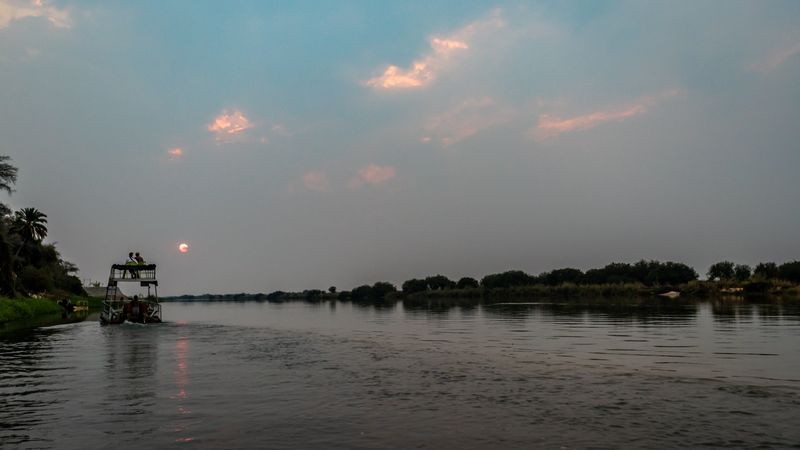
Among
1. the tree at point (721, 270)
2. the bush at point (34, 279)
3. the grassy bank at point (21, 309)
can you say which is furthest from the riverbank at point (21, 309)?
the tree at point (721, 270)

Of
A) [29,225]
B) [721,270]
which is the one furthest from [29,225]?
[721,270]

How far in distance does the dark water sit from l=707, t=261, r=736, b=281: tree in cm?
10503

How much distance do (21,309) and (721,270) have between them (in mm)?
130332

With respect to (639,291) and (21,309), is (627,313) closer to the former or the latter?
(21,309)

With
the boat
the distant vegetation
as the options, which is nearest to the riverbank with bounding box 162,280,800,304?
the distant vegetation

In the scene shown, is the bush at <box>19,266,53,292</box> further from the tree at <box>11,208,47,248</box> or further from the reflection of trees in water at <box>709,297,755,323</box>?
the reflection of trees in water at <box>709,297,755,323</box>

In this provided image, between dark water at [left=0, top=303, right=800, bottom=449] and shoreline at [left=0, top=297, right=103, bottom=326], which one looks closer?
dark water at [left=0, top=303, right=800, bottom=449]

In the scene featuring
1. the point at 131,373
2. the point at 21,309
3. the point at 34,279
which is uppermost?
the point at 34,279

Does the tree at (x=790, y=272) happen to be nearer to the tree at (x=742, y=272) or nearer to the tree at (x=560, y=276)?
the tree at (x=742, y=272)

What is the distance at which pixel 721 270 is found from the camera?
408 ft

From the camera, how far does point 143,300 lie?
54656 millimetres

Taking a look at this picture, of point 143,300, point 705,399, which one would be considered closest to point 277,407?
point 705,399

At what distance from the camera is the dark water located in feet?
36.2

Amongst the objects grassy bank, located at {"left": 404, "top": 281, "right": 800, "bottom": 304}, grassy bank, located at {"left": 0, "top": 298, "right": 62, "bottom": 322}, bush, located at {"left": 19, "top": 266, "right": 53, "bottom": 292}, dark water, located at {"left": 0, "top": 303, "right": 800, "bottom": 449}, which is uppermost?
bush, located at {"left": 19, "top": 266, "right": 53, "bottom": 292}
